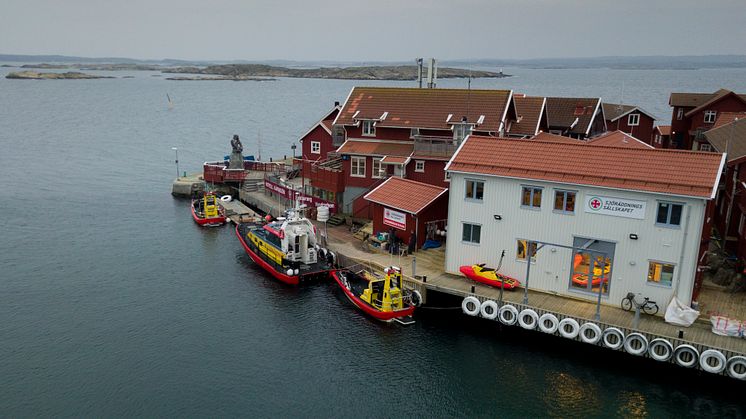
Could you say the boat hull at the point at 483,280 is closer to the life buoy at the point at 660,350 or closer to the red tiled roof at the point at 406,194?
the red tiled roof at the point at 406,194

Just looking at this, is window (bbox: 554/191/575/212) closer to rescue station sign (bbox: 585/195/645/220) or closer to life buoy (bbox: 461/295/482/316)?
rescue station sign (bbox: 585/195/645/220)

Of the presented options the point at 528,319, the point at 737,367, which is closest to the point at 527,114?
the point at 528,319

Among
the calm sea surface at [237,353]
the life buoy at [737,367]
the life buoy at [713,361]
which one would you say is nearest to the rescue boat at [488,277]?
the calm sea surface at [237,353]

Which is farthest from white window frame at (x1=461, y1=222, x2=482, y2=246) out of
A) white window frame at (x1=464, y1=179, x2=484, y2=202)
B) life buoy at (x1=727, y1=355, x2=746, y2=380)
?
life buoy at (x1=727, y1=355, x2=746, y2=380)

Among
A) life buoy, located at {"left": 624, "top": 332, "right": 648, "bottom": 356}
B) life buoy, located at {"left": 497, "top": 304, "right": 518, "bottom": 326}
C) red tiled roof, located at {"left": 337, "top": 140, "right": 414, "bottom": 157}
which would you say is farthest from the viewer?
red tiled roof, located at {"left": 337, "top": 140, "right": 414, "bottom": 157}

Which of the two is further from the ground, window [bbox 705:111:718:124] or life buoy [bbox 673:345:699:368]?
window [bbox 705:111:718:124]

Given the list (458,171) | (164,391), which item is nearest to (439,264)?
(458,171)

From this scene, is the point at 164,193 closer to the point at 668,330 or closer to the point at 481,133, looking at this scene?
the point at 481,133

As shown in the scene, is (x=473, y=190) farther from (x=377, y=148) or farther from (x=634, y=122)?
(x=634, y=122)

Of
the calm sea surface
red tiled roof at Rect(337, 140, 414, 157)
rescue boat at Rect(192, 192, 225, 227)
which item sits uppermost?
red tiled roof at Rect(337, 140, 414, 157)
